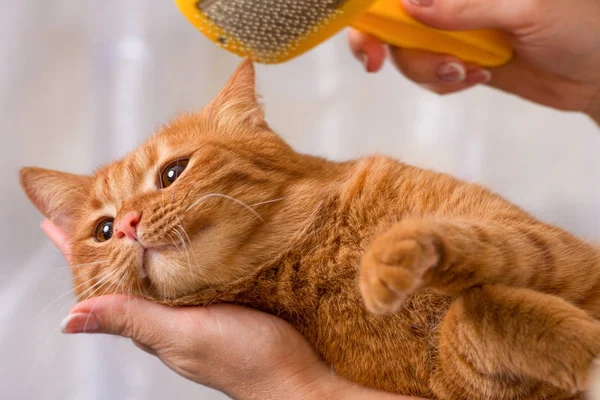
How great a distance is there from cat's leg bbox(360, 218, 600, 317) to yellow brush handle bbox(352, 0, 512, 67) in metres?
0.49

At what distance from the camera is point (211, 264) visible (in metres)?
1.14

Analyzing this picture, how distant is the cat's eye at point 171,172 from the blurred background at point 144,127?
44cm

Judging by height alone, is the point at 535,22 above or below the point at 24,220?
above

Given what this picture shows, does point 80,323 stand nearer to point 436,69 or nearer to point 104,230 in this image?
point 104,230

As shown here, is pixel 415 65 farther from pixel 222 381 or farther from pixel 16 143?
pixel 16 143

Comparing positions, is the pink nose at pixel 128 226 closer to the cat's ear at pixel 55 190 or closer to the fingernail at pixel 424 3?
the cat's ear at pixel 55 190

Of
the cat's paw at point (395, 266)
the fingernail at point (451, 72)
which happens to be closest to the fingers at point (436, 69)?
the fingernail at point (451, 72)

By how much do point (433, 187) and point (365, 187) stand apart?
0.14 m

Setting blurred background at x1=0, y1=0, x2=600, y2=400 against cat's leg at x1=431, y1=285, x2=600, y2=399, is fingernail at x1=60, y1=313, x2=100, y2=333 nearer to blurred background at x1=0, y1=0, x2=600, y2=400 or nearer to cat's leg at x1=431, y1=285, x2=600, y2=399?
blurred background at x1=0, y1=0, x2=600, y2=400

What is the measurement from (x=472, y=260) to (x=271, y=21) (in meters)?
0.60

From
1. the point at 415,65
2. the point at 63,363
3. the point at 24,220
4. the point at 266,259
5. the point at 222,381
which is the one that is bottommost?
the point at 63,363

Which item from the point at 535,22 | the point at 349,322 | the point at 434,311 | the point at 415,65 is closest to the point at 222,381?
the point at 349,322

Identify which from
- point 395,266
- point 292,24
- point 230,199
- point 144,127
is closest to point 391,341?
point 395,266

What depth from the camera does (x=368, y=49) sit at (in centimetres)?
159
